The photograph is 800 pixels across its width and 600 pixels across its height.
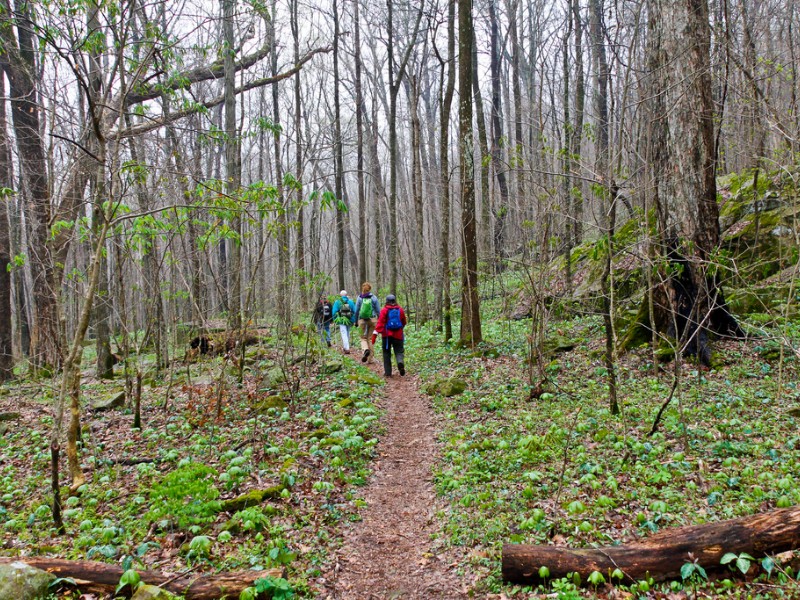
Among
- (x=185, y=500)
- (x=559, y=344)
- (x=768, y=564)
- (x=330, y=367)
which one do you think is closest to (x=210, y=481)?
(x=185, y=500)

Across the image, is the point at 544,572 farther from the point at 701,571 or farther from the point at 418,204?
A: the point at 418,204

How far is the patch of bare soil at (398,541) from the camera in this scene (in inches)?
158

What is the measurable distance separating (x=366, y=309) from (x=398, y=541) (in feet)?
25.1

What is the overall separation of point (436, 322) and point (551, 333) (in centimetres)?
528

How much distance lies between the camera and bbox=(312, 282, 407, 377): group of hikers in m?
10.5

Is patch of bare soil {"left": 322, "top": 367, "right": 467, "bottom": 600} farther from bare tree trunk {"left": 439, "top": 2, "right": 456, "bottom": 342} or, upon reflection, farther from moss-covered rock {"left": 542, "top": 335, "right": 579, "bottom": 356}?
bare tree trunk {"left": 439, "top": 2, "right": 456, "bottom": 342}

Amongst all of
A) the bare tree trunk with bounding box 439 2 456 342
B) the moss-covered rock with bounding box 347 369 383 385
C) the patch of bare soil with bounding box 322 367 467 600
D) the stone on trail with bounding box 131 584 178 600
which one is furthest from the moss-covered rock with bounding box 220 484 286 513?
the bare tree trunk with bounding box 439 2 456 342

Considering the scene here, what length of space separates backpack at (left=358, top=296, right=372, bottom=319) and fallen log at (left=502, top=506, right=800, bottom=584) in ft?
28.7

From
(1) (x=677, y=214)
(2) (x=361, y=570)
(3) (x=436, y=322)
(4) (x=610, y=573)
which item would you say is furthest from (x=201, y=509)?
(3) (x=436, y=322)

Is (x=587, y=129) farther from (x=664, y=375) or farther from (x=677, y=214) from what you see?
(x=664, y=375)

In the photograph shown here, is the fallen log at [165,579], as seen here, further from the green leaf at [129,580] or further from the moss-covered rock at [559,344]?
the moss-covered rock at [559,344]

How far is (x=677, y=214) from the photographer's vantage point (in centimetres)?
779

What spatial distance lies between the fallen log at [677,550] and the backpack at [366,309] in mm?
8733

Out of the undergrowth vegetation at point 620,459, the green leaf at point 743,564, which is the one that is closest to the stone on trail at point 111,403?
the undergrowth vegetation at point 620,459
